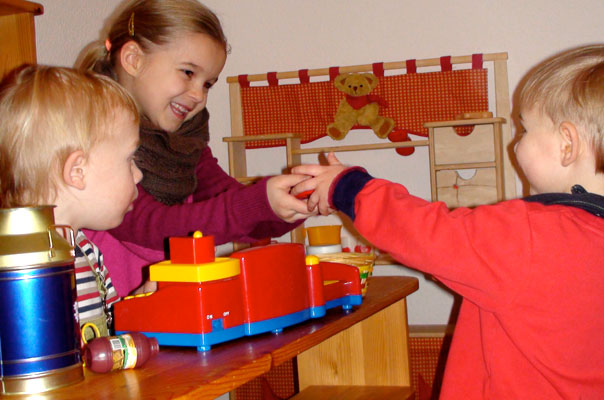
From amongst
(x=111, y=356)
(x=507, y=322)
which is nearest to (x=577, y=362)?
(x=507, y=322)

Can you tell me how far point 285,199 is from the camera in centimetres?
109

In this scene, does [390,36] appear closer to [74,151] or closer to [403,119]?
[403,119]

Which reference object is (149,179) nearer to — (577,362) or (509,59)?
(577,362)

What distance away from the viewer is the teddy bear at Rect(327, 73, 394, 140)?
256 centimetres

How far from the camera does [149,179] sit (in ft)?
4.46

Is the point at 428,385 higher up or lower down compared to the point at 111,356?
lower down

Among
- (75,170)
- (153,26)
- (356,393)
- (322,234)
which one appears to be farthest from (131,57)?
(356,393)

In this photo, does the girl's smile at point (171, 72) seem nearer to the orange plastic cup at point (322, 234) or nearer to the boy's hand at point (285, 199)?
the boy's hand at point (285, 199)

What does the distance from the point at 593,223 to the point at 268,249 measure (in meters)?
0.41

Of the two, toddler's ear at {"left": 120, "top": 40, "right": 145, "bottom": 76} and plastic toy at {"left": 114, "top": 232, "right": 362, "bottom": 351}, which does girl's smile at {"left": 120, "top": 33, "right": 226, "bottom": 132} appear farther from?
plastic toy at {"left": 114, "top": 232, "right": 362, "bottom": 351}

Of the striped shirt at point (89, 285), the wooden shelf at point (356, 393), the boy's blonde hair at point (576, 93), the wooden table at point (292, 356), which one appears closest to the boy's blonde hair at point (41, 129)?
the striped shirt at point (89, 285)

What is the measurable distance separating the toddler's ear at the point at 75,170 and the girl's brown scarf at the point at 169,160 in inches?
15.6

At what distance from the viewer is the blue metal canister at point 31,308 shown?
0.69 meters

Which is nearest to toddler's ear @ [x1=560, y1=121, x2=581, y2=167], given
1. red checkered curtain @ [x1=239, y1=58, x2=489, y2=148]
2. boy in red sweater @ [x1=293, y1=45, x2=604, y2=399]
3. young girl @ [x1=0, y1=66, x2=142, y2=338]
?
boy in red sweater @ [x1=293, y1=45, x2=604, y2=399]
